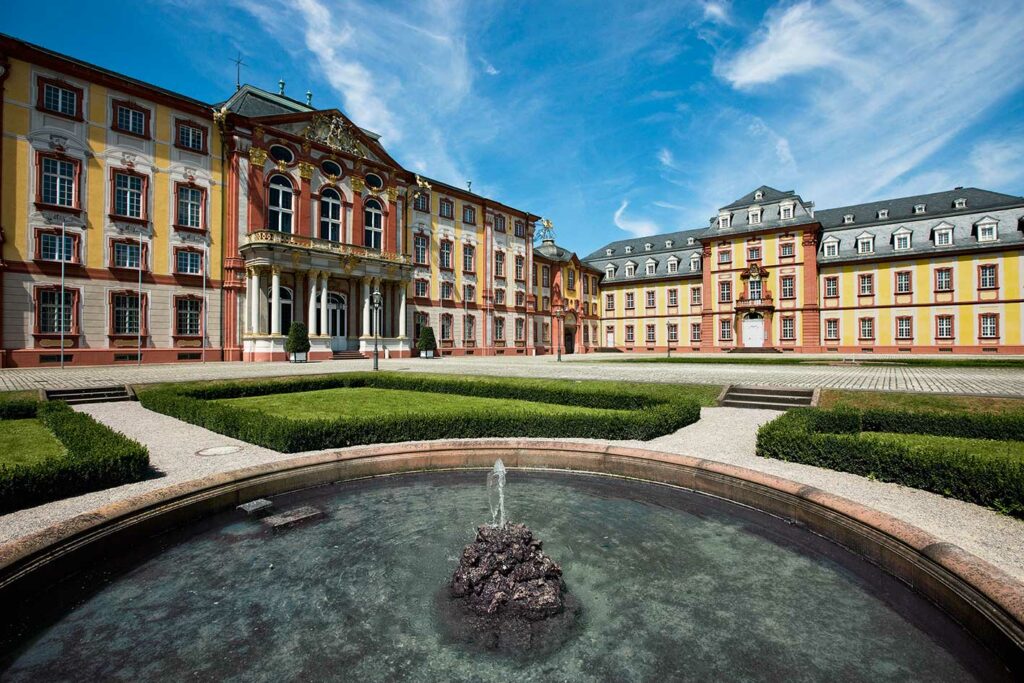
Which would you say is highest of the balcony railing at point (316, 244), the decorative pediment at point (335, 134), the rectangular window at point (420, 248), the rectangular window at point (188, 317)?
the decorative pediment at point (335, 134)

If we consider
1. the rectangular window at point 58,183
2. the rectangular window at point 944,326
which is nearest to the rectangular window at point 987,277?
the rectangular window at point 944,326

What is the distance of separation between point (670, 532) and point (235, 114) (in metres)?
35.3

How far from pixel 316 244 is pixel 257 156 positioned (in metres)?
6.53

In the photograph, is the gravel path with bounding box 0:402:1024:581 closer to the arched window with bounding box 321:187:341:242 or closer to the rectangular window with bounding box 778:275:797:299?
the arched window with bounding box 321:187:341:242

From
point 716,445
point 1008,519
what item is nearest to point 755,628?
point 1008,519

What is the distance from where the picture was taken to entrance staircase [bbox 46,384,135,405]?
14.4m

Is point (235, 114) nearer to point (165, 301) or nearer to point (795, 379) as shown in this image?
point (165, 301)

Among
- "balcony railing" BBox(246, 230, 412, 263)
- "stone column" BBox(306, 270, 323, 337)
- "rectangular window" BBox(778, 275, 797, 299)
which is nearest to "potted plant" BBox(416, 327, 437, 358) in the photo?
"balcony railing" BBox(246, 230, 412, 263)

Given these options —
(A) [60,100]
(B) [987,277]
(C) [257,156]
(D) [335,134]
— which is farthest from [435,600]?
(B) [987,277]

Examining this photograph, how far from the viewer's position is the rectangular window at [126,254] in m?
26.9

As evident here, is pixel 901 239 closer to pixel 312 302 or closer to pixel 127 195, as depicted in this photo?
pixel 312 302

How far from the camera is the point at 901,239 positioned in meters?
44.7

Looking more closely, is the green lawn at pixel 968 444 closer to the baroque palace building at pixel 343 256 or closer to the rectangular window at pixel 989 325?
the baroque palace building at pixel 343 256

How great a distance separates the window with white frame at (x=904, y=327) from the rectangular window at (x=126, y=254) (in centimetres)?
5958
